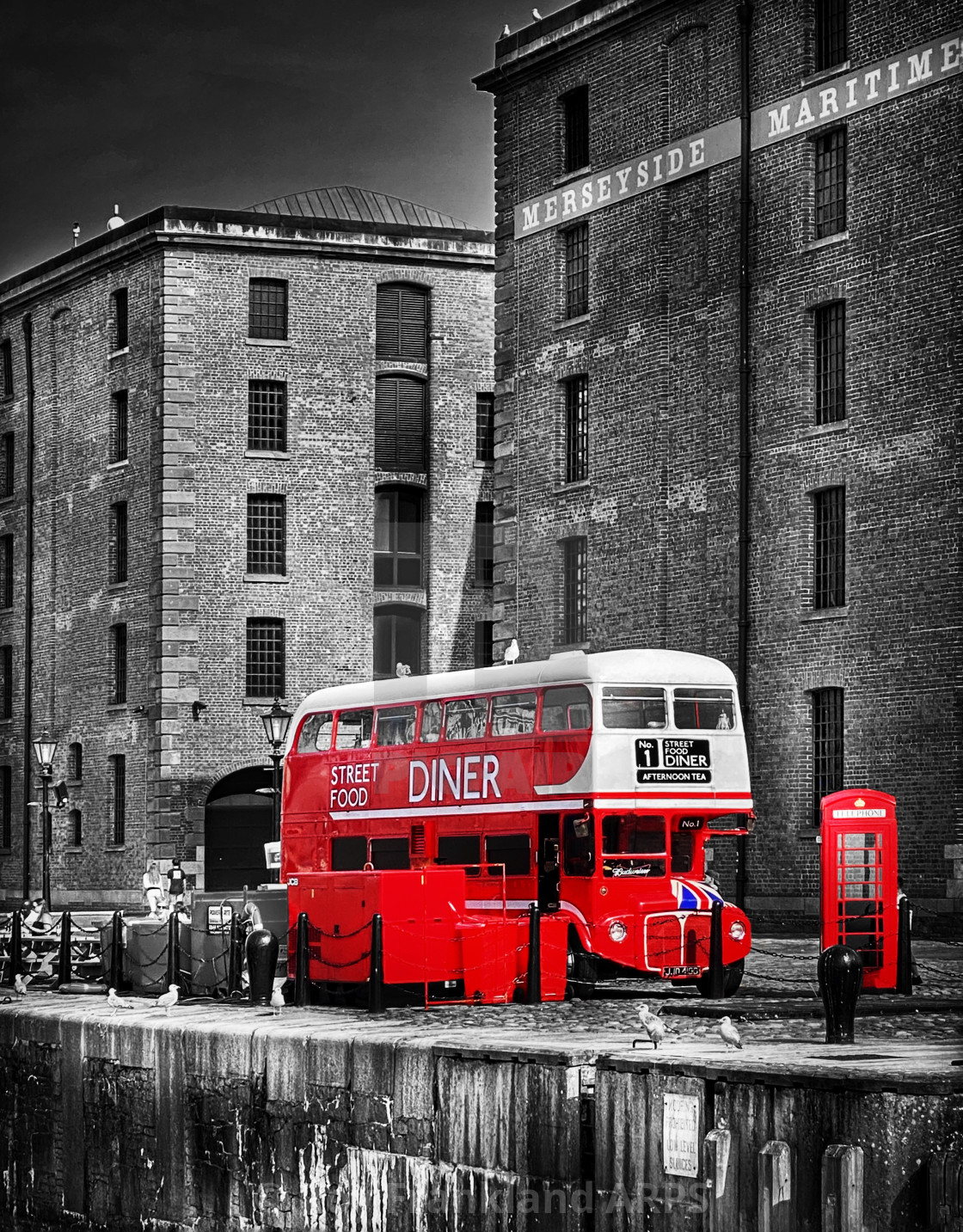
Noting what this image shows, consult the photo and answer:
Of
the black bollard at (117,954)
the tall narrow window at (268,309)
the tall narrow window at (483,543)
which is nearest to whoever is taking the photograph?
the black bollard at (117,954)

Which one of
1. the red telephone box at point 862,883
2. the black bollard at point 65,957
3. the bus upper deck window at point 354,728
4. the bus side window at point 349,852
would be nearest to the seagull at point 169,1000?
the black bollard at point 65,957

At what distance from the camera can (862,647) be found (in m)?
30.0

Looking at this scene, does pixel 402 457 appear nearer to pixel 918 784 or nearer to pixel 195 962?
pixel 918 784

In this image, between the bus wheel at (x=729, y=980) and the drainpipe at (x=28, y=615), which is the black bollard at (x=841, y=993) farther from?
the drainpipe at (x=28, y=615)

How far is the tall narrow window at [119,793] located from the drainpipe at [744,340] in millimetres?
18900

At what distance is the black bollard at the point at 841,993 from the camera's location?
1457 centimetres

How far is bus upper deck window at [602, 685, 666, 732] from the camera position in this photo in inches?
865

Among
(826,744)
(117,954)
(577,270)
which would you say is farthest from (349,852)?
(577,270)

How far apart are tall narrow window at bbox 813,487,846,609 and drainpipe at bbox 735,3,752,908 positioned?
4.03 ft

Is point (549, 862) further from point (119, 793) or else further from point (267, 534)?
point (119, 793)

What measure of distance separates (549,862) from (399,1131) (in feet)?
24.5

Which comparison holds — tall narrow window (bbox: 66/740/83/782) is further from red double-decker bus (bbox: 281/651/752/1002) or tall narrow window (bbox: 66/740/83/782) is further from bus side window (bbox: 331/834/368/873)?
red double-decker bus (bbox: 281/651/752/1002)

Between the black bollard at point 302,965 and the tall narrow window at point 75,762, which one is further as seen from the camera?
the tall narrow window at point 75,762

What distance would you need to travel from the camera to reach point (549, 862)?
22.2m
